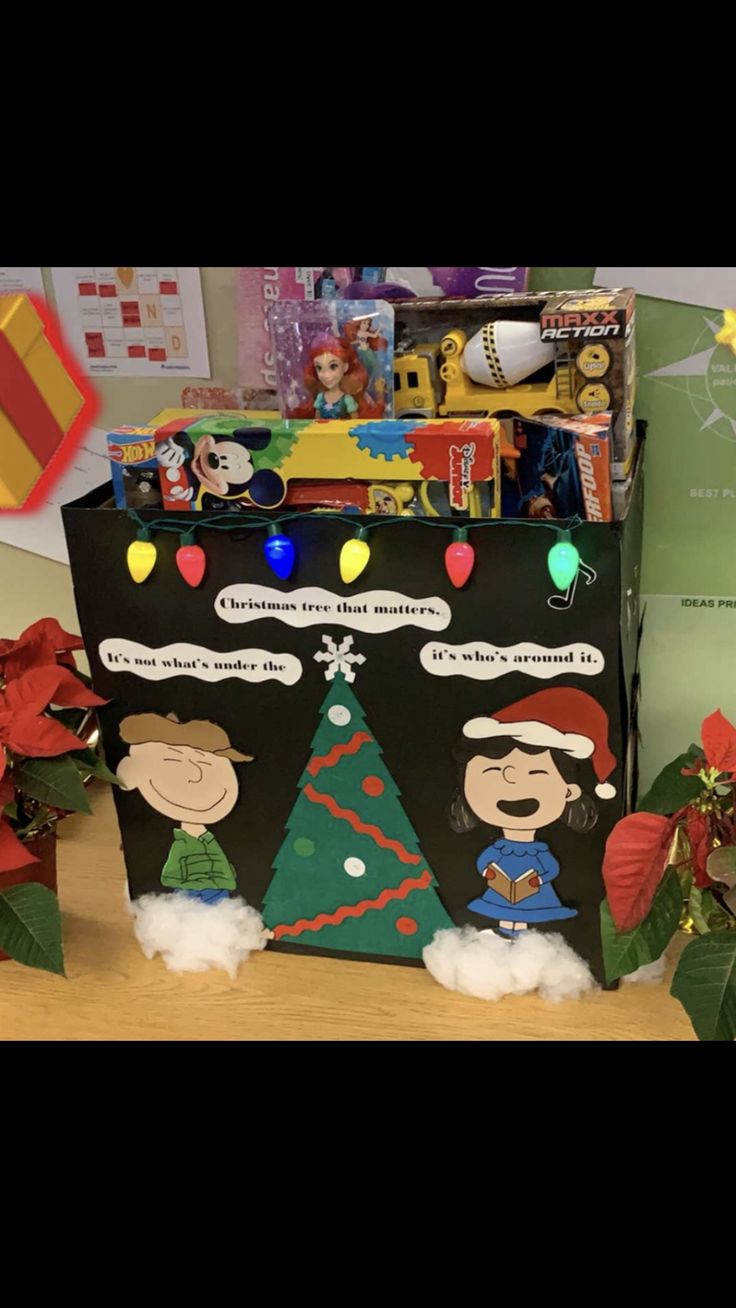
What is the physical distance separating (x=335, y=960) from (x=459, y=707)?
1.18ft

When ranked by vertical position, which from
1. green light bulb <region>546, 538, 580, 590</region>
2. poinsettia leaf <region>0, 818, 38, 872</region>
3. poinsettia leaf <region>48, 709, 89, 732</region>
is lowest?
poinsettia leaf <region>0, 818, 38, 872</region>

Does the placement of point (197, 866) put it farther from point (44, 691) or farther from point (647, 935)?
point (647, 935)

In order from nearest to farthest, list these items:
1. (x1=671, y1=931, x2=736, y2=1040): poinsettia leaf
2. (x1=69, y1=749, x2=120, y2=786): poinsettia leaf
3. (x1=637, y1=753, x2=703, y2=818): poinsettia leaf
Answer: (x1=671, y1=931, x2=736, y2=1040): poinsettia leaf, (x1=637, y1=753, x2=703, y2=818): poinsettia leaf, (x1=69, y1=749, x2=120, y2=786): poinsettia leaf

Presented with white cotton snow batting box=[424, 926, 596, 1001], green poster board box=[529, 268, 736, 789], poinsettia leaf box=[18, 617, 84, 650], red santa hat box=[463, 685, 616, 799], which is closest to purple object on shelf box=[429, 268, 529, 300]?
green poster board box=[529, 268, 736, 789]

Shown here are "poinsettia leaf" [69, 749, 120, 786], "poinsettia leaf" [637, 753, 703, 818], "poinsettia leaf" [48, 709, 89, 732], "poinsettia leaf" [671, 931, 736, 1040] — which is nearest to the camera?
"poinsettia leaf" [671, 931, 736, 1040]

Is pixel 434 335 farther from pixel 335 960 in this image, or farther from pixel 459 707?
pixel 335 960

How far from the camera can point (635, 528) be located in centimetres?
127

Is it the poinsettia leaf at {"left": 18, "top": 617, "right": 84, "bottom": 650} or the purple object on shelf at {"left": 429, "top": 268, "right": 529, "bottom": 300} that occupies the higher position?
the purple object on shelf at {"left": 429, "top": 268, "right": 529, "bottom": 300}

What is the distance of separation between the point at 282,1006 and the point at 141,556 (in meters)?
0.51

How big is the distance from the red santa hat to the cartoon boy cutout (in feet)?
0.92

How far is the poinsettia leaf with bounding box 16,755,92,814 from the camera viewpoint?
1.24m

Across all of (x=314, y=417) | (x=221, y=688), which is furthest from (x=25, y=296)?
(x=221, y=688)

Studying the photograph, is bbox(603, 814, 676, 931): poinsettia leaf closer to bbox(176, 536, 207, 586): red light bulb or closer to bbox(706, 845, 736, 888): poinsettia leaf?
bbox(706, 845, 736, 888): poinsettia leaf

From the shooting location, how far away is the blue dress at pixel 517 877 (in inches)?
48.2
